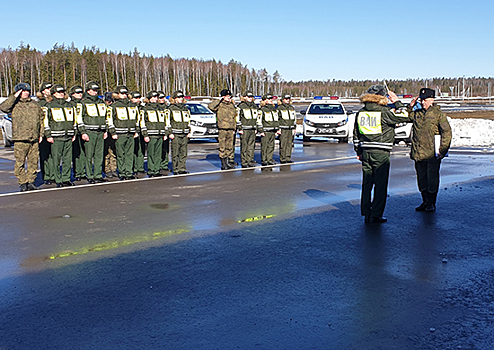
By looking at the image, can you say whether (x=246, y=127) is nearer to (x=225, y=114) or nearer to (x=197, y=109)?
(x=225, y=114)

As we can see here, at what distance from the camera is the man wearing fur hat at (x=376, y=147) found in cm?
816

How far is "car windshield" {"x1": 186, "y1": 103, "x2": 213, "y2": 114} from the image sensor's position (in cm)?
2459

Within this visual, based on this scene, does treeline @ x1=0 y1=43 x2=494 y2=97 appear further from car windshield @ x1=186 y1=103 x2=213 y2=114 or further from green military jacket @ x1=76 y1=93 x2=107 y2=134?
green military jacket @ x1=76 y1=93 x2=107 y2=134

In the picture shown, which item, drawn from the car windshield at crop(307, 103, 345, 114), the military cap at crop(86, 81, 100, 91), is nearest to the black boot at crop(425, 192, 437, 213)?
the military cap at crop(86, 81, 100, 91)

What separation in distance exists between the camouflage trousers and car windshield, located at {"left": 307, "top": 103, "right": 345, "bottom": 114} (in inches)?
588

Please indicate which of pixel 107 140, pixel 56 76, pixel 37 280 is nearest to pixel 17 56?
pixel 56 76

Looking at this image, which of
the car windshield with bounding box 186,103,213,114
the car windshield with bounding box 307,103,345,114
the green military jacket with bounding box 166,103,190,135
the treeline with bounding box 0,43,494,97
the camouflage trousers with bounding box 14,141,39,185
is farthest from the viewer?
the treeline with bounding box 0,43,494,97

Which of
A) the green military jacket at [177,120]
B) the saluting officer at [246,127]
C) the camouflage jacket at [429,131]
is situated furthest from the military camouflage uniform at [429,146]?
the saluting officer at [246,127]

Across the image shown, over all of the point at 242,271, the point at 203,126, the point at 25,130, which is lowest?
the point at 242,271

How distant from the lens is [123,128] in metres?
13.0

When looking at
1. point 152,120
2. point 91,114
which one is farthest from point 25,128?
point 152,120

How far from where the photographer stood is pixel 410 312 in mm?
4703

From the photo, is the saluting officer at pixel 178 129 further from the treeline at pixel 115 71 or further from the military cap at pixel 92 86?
the treeline at pixel 115 71

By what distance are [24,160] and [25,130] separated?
2.19ft
